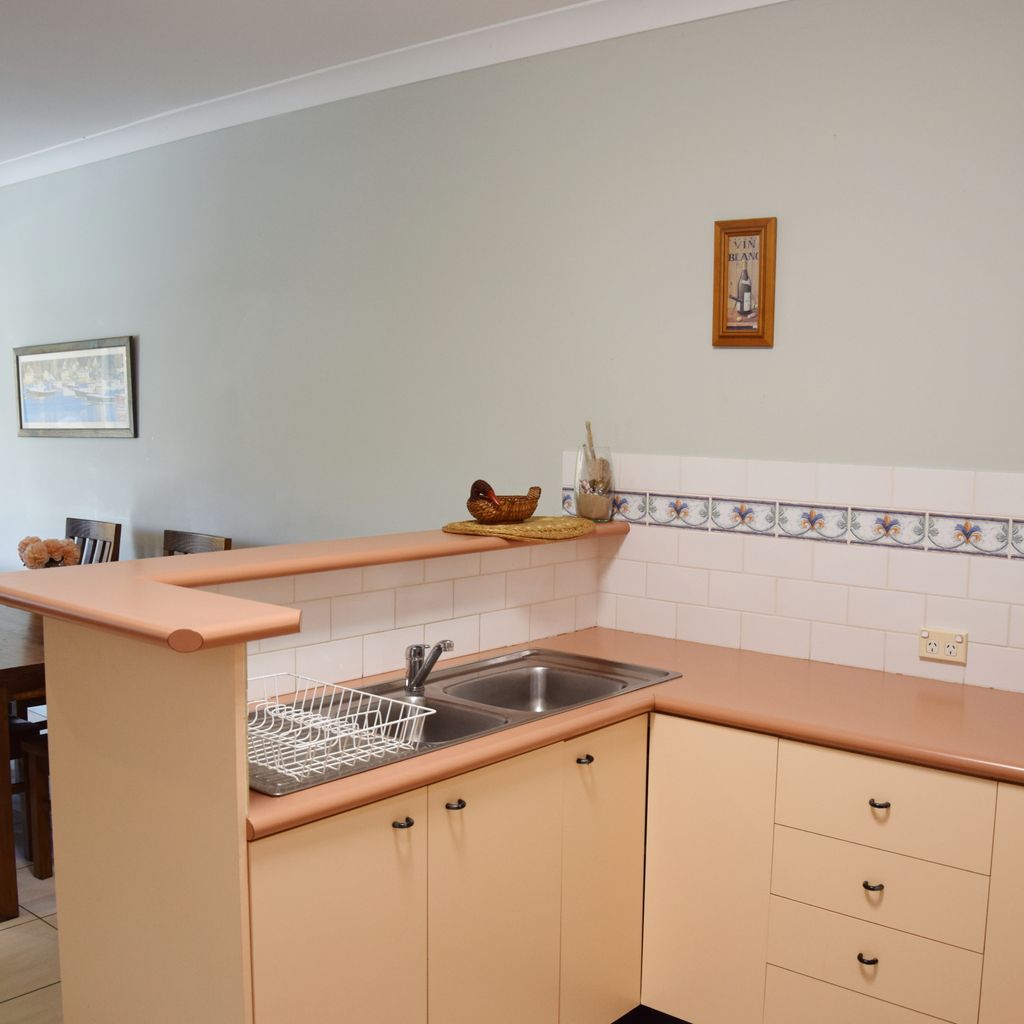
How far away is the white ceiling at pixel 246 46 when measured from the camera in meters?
3.00

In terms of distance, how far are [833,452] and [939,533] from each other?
1.06ft

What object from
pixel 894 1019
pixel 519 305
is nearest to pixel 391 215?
pixel 519 305

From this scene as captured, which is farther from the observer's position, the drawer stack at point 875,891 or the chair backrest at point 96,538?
the chair backrest at point 96,538

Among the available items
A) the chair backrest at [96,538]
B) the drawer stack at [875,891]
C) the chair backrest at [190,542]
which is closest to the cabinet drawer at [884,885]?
the drawer stack at [875,891]

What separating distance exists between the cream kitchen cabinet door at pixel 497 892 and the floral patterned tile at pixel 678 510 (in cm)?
Answer: 96

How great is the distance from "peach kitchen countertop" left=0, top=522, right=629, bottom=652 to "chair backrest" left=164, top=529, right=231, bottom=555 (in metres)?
1.64

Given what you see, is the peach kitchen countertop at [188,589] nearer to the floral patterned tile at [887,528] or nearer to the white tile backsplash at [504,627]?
the white tile backsplash at [504,627]

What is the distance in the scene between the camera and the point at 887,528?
2547 mm

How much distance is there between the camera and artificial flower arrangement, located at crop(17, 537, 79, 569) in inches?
137

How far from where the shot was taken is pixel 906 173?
97.3 inches

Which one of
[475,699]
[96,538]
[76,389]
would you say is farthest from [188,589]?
[76,389]

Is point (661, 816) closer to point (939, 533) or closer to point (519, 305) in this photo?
point (939, 533)

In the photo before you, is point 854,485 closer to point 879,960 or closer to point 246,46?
point 879,960

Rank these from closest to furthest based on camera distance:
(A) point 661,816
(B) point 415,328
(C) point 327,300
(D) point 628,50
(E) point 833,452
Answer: (A) point 661,816
(E) point 833,452
(D) point 628,50
(B) point 415,328
(C) point 327,300
